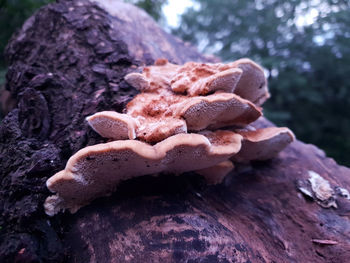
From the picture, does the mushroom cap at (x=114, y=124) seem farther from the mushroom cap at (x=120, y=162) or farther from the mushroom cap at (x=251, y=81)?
the mushroom cap at (x=251, y=81)

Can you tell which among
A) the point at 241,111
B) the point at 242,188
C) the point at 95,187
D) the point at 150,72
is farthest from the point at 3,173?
the point at 242,188

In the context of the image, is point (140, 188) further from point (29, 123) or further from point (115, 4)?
point (115, 4)

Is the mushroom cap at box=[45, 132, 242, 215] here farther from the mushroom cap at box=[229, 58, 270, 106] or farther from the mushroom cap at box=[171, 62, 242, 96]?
the mushroom cap at box=[229, 58, 270, 106]

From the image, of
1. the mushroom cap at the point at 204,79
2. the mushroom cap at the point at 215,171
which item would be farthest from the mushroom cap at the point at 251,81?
the mushroom cap at the point at 215,171

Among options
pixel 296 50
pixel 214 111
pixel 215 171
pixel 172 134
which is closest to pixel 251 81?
pixel 214 111

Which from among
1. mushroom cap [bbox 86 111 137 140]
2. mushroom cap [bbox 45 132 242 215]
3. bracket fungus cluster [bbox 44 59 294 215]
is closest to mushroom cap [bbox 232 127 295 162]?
bracket fungus cluster [bbox 44 59 294 215]

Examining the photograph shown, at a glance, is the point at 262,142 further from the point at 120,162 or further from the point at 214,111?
the point at 120,162
